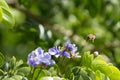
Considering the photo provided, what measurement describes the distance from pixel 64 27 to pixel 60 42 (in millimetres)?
1427

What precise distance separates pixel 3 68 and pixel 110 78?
37 centimetres

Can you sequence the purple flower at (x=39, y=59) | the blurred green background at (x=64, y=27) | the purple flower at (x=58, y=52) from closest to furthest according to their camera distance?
the purple flower at (x=39, y=59) → the purple flower at (x=58, y=52) → the blurred green background at (x=64, y=27)

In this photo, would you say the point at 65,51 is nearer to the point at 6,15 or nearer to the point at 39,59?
the point at 39,59

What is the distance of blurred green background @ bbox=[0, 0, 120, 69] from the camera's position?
2.65 m

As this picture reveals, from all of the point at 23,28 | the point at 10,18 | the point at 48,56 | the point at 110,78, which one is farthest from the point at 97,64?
the point at 23,28

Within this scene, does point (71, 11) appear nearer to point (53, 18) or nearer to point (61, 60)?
point (53, 18)

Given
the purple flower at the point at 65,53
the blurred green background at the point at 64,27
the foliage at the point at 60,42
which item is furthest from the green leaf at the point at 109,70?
the blurred green background at the point at 64,27

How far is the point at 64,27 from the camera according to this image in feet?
13.3

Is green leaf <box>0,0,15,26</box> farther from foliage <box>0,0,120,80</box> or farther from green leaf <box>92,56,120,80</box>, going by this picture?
green leaf <box>92,56,120,80</box>

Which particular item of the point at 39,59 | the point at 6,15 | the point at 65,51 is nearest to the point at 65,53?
the point at 65,51

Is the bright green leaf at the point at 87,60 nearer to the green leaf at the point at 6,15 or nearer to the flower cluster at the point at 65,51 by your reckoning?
the flower cluster at the point at 65,51

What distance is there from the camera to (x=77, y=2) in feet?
10.7

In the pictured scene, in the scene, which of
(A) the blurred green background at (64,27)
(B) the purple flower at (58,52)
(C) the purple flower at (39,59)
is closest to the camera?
(C) the purple flower at (39,59)

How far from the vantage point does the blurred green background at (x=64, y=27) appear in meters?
2.65
